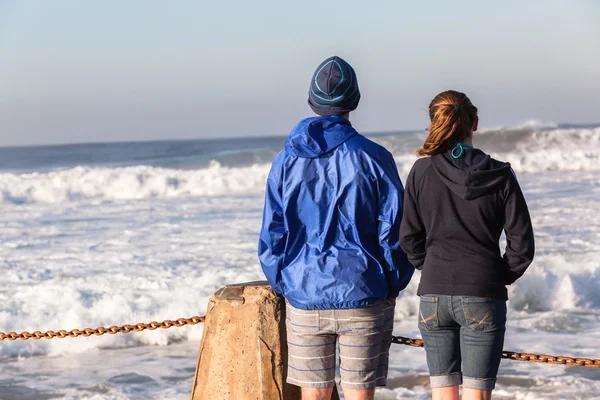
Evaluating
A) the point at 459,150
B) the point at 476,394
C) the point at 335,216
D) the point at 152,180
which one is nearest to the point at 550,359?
the point at 476,394

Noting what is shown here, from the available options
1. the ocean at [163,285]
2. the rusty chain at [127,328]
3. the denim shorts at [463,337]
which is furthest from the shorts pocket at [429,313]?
the ocean at [163,285]

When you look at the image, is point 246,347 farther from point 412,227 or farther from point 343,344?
point 412,227

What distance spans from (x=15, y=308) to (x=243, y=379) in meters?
5.40

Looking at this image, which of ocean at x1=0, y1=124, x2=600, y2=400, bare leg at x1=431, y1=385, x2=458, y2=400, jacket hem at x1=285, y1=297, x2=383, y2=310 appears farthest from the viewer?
ocean at x1=0, y1=124, x2=600, y2=400

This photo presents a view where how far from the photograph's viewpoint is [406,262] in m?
2.91

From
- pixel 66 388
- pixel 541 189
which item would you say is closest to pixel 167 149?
pixel 541 189

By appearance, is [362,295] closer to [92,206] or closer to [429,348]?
[429,348]

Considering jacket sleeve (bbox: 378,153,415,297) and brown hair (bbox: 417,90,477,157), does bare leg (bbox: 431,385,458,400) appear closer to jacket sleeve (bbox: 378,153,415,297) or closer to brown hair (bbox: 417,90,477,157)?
jacket sleeve (bbox: 378,153,415,297)

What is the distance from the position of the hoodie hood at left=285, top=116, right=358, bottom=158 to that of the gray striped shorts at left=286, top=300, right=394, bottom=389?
0.60 metres

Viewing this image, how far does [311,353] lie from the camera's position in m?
2.87

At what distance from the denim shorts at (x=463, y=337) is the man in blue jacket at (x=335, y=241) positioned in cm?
17

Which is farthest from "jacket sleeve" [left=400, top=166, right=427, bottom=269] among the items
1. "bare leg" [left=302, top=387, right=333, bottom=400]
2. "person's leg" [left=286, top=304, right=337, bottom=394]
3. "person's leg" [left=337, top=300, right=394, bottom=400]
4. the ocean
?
the ocean

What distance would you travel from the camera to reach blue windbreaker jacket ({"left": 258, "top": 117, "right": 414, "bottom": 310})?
2766 mm

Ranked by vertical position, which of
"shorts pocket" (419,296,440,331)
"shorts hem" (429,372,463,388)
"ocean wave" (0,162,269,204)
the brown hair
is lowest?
"ocean wave" (0,162,269,204)
